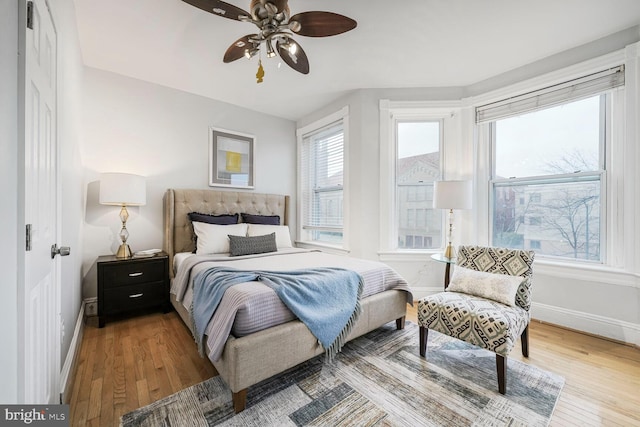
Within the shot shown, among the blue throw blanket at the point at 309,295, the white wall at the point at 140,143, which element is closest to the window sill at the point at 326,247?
the blue throw blanket at the point at 309,295

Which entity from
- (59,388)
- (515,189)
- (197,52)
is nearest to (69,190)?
(59,388)

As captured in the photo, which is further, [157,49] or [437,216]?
[437,216]

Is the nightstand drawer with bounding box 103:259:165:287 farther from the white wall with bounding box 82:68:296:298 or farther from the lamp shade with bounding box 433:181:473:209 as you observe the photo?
the lamp shade with bounding box 433:181:473:209

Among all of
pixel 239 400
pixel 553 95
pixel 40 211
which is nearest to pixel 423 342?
pixel 239 400

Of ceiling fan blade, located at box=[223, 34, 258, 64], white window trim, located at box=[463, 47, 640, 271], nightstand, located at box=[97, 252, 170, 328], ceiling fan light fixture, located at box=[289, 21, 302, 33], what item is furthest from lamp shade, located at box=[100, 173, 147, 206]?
white window trim, located at box=[463, 47, 640, 271]

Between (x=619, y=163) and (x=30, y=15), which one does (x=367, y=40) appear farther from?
(x=619, y=163)

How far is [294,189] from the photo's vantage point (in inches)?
180

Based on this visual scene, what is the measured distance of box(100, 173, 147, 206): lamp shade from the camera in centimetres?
256

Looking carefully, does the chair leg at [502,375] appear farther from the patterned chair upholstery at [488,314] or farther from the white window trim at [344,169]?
the white window trim at [344,169]

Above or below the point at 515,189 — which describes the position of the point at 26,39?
above

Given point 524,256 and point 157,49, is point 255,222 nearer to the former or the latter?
point 157,49

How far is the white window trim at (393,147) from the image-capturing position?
332 centimetres

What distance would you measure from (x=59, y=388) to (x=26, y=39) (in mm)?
1745

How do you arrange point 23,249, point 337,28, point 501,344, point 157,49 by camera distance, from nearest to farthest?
point 23,249
point 501,344
point 337,28
point 157,49
